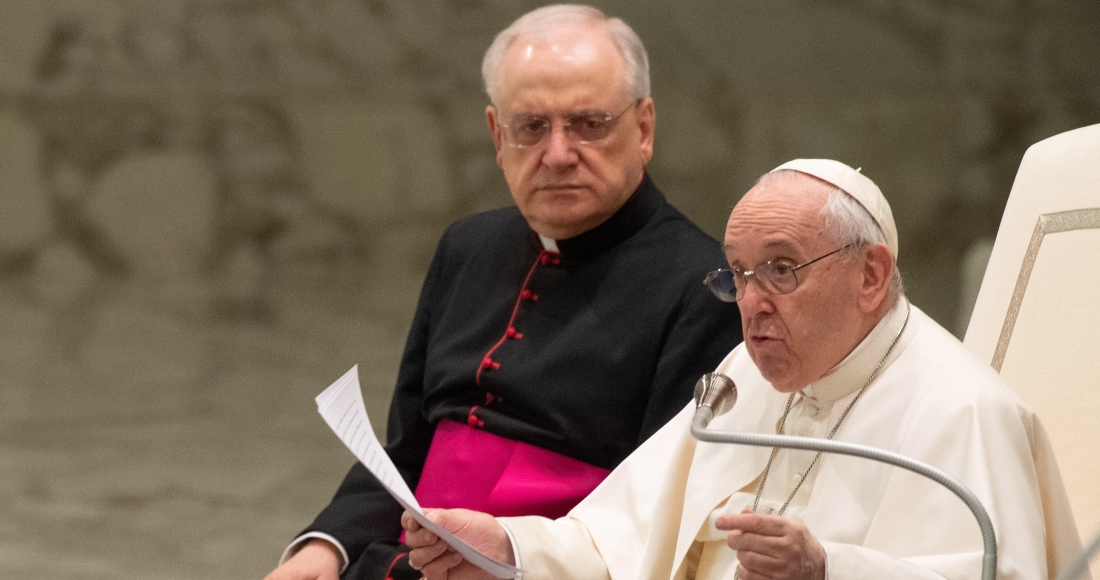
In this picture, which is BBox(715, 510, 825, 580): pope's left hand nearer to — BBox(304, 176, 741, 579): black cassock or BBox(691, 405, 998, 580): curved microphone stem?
BBox(691, 405, 998, 580): curved microphone stem

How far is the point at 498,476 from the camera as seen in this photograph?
9.57 feet

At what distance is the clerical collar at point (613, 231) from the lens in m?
3.10

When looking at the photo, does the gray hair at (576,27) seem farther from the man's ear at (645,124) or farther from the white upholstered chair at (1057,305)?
the white upholstered chair at (1057,305)

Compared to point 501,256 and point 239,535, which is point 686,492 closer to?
point 501,256

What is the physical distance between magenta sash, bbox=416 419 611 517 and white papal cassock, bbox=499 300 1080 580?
0.18m

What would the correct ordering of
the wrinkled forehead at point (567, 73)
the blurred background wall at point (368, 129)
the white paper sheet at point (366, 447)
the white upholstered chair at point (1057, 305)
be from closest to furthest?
the white paper sheet at point (366, 447)
the white upholstered chair at point (1057, 305)
the wrinkled forehead at point (567, 73)
the blurred background wall at point (368, 129)

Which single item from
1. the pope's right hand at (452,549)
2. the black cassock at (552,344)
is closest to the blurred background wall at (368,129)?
the black cassock at (552,344)

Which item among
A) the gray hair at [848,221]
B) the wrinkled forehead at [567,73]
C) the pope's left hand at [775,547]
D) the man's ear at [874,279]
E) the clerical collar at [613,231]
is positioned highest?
the wrinkled forehead at [567,73]

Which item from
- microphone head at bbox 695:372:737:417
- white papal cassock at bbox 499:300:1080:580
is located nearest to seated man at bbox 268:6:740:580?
white papal cassock at bbox 499:300:1080:580

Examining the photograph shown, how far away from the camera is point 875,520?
2045mm

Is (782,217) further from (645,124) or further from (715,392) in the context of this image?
(645,124)

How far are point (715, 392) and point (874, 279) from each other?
1.40 ft

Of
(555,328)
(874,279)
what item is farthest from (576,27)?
(874,279)

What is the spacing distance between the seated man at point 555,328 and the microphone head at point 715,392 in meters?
0.83
